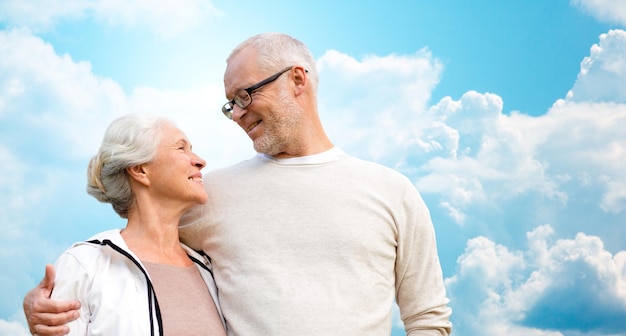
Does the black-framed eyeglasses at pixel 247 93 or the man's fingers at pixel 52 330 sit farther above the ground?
the black-framed eyeglasses at pixel 247 93

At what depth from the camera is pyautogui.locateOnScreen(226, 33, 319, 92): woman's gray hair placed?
3.54 m

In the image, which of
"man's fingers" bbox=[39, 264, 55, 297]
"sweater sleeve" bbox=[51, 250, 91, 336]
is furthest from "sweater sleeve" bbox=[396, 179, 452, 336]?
"man's fingers" bbox=[39, 264, 55, 297]

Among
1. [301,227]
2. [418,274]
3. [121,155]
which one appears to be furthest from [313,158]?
[121,155]

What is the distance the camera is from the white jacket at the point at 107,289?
2.85 m

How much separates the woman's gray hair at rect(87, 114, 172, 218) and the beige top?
434 mm

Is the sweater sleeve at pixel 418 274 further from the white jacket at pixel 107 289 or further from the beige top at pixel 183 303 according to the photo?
the white jacket at pixel 107 289

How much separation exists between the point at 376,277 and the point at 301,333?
1.67 ft

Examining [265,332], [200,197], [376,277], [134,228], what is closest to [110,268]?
[134,228]

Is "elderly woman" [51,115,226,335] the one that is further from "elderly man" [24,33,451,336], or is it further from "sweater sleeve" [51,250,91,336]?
"elderly man" [24,33,451,336]

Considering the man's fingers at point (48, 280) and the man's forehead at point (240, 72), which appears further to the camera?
the man's forehead at point (240, 72)

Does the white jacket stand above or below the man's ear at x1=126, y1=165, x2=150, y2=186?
below

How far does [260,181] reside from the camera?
11.3ft

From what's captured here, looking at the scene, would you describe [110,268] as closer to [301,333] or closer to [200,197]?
[200,197]

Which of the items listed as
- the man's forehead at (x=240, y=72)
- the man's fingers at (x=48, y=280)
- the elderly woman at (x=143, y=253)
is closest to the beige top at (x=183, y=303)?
the elderly woman at (x=143, y=253)
